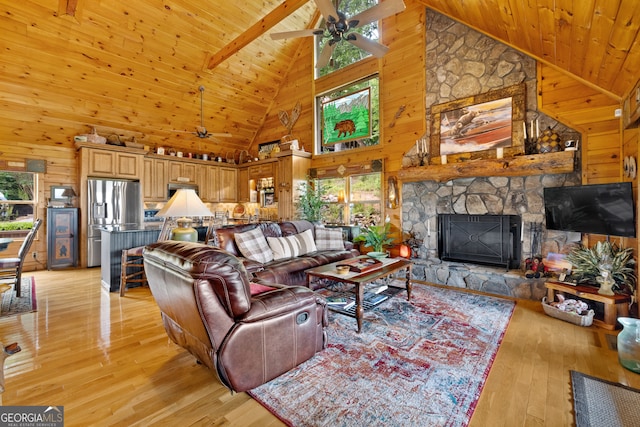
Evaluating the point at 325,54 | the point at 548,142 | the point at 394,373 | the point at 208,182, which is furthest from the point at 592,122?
the point at 208,182

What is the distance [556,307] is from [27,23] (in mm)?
7952

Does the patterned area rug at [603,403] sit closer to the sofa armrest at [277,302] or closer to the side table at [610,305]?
the side table at [610,305]

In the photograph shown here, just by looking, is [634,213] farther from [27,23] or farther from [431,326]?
[27,23]

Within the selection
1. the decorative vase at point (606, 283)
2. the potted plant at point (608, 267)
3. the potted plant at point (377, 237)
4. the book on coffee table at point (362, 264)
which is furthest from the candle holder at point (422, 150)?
the decorative vase at point (606, 283)

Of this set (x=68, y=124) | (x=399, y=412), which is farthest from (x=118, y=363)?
(x=68, y=124)

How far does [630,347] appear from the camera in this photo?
7.06ft

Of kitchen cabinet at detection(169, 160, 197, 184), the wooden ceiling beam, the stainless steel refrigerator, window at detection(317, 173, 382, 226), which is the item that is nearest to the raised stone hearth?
window at detection(317, 173, 382, 226)

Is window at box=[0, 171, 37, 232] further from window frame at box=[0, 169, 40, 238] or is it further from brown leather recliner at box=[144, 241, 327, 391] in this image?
brown leather recliner at box=[144, 241, 327, 391]

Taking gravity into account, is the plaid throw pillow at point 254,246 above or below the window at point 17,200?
below

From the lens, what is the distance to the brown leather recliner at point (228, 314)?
1.67 m

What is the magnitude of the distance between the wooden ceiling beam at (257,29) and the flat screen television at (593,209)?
4.50m

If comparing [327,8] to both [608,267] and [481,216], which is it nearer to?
[481,216]

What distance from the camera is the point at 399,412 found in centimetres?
171

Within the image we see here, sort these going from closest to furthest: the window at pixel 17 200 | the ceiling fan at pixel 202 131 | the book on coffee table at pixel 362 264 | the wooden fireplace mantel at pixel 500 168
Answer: the book on coffee table at pixel 362 264
the wooden fireplace mantel at pixel 500 168
the window at pixel 17 200
the ceiling fan at pixel 202 131
